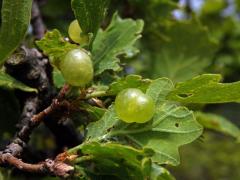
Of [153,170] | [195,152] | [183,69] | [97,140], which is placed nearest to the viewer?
[153,170]

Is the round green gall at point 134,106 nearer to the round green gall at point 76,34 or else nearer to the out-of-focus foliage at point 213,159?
the round green gall at point 76,34

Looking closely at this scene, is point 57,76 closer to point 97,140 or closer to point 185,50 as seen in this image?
point 97,140

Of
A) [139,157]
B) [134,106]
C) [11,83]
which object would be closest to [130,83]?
[134,106]

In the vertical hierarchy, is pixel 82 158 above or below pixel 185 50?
above

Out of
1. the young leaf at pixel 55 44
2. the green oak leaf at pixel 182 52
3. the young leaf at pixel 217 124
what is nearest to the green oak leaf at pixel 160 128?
the young leaf at pixel 55 44

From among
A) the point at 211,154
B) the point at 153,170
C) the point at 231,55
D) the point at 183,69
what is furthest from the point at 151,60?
the point at 211,154

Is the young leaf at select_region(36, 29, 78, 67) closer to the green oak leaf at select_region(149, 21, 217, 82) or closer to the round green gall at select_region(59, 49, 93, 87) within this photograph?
the round green gall at select_region(59, 49, 93, 87)

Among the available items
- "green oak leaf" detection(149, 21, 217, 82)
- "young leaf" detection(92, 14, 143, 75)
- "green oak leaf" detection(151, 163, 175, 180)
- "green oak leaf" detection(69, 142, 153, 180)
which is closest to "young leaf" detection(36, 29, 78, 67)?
"young leaf" detection(92, 14, 143, 75)
